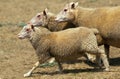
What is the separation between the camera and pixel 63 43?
32.7 feet

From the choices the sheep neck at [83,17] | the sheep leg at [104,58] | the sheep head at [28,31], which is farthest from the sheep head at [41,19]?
the sheep leg at [104,58]

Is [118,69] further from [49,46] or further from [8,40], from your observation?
[8,40]

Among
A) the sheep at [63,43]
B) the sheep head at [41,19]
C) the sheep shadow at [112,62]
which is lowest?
the sheep shadow at [112,62]

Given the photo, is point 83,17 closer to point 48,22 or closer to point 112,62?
point 48,22

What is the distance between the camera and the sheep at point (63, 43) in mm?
9891

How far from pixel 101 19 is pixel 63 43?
1521mm

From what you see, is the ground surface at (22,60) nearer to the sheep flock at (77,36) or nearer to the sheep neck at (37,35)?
the sheep flock at (77,36)

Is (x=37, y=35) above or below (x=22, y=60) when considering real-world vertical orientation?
above

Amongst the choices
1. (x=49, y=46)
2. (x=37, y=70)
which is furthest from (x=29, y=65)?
(x=49, y=46)

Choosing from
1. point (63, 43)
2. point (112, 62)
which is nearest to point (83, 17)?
point (112, 62)

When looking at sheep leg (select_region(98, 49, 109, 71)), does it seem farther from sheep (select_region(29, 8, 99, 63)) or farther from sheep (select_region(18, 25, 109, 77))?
sheep (select_region(29, 8, 99, 63))

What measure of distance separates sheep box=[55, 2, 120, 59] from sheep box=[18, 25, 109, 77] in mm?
521

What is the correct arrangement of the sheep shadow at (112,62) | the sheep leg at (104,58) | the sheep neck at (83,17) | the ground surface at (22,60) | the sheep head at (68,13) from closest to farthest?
the ground surface at (22,60) < the sheep leg at (104,58) < the sheep shadow at (112,62) < the sheep neck at (83,17) < the sheep head at (68,13)

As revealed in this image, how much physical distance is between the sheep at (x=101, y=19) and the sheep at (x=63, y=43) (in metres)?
0.52
